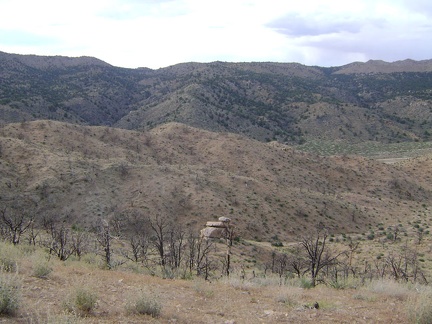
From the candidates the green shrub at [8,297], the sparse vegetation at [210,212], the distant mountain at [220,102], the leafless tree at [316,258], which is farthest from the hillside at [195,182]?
the distant mountain at [220,102]

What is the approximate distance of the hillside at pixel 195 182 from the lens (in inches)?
1206

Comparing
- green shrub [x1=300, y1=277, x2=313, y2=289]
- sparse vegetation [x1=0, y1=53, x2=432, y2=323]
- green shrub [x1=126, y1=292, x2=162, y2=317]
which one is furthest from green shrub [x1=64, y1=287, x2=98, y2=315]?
green shrub [x1=300, y1=277, x2=313, y2=289]

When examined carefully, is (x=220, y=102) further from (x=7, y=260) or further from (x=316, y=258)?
(x=7, y=260)

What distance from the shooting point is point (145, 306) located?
7.89 meters

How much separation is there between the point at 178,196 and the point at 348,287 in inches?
840

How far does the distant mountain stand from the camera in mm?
82562

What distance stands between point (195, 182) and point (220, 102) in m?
59.9

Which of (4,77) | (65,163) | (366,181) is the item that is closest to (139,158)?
(65,163)

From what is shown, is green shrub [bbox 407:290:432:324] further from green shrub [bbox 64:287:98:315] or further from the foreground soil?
green shrub [bbox 64:287:98:315]

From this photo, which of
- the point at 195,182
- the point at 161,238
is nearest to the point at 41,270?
the point at 161,238

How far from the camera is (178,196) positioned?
33031 mm

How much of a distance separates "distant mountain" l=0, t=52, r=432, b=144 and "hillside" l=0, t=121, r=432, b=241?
88.8 ft

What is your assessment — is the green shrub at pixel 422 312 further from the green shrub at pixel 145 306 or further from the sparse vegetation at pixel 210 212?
the green shrub at pixel 145 306

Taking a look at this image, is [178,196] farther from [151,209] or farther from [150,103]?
[150,103]
